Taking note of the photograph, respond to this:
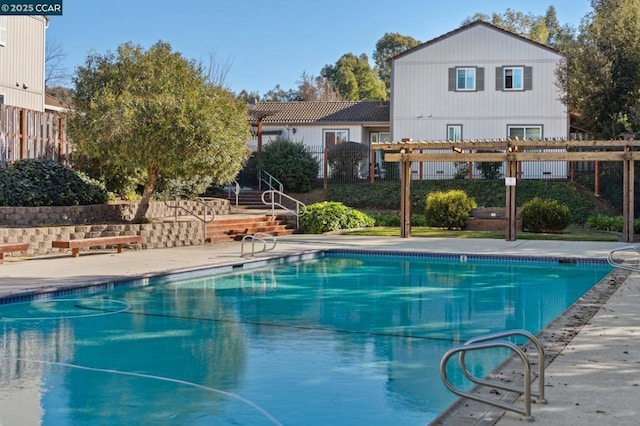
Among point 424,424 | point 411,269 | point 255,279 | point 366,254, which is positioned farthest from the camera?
point 366,254

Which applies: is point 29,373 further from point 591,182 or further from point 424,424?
point 591,182

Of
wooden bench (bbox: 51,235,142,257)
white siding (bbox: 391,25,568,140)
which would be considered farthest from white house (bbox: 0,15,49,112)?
white siding (bbox: 391,25,568,140)

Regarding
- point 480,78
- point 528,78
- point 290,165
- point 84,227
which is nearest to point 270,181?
point 290,165

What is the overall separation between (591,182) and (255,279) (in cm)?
1868

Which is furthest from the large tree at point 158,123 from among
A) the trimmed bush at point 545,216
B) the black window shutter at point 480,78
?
the black window shutter at point 480,78

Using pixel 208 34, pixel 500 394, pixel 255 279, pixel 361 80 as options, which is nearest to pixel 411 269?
pixel 255 279

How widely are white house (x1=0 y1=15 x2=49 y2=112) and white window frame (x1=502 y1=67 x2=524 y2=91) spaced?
1875cm

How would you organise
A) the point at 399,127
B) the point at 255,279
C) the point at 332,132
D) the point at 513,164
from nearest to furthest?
1. the point at 255,279
2. the point at 513,164
3. the point at 399,127
4. the point at 332,132

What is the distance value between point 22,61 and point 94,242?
11.1 m

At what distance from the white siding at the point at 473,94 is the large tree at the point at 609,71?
367 centimetres

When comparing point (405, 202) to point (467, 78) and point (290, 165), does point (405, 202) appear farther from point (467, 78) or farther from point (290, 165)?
point (467, 78)

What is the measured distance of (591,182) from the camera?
29797mm

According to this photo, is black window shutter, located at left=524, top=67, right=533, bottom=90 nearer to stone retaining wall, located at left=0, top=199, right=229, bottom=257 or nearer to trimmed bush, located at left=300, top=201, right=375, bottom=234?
trimmed bush, located at left=300, top=201, right=375, bottom=234

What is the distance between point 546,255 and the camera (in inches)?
717
